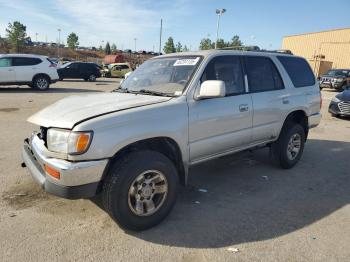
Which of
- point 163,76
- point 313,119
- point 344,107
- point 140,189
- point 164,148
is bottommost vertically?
point 140,189

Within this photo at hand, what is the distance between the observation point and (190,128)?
3.74 meters

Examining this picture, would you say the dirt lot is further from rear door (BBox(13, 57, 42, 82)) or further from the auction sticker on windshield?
rear door (BBox(13, 57, 42, 82))

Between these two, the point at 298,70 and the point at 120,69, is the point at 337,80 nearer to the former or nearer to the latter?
the point at 298,70

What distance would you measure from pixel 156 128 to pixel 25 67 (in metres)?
14.5

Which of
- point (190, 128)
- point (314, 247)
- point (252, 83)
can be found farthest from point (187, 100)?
point (314, 247)

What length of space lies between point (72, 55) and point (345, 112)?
276ft

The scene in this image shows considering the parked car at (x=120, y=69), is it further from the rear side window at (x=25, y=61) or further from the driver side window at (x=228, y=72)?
the driver side window at (x=228, y=72)

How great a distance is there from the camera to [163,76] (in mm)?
4305

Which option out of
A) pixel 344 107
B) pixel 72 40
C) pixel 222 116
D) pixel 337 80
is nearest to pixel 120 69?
pixel 337 80

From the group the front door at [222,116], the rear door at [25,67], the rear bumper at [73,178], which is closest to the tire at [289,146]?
the front door at [222,116]

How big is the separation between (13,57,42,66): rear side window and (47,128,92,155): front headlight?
14.3 meters

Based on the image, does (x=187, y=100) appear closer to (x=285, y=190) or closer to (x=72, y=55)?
(x=285, y=190)

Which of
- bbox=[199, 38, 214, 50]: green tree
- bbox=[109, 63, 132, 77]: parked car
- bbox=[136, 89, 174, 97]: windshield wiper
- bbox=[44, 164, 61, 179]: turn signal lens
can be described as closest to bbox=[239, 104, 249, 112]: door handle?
bbox=[136, 89, 174, 97]: windshield wiper

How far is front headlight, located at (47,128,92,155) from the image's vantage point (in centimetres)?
298
